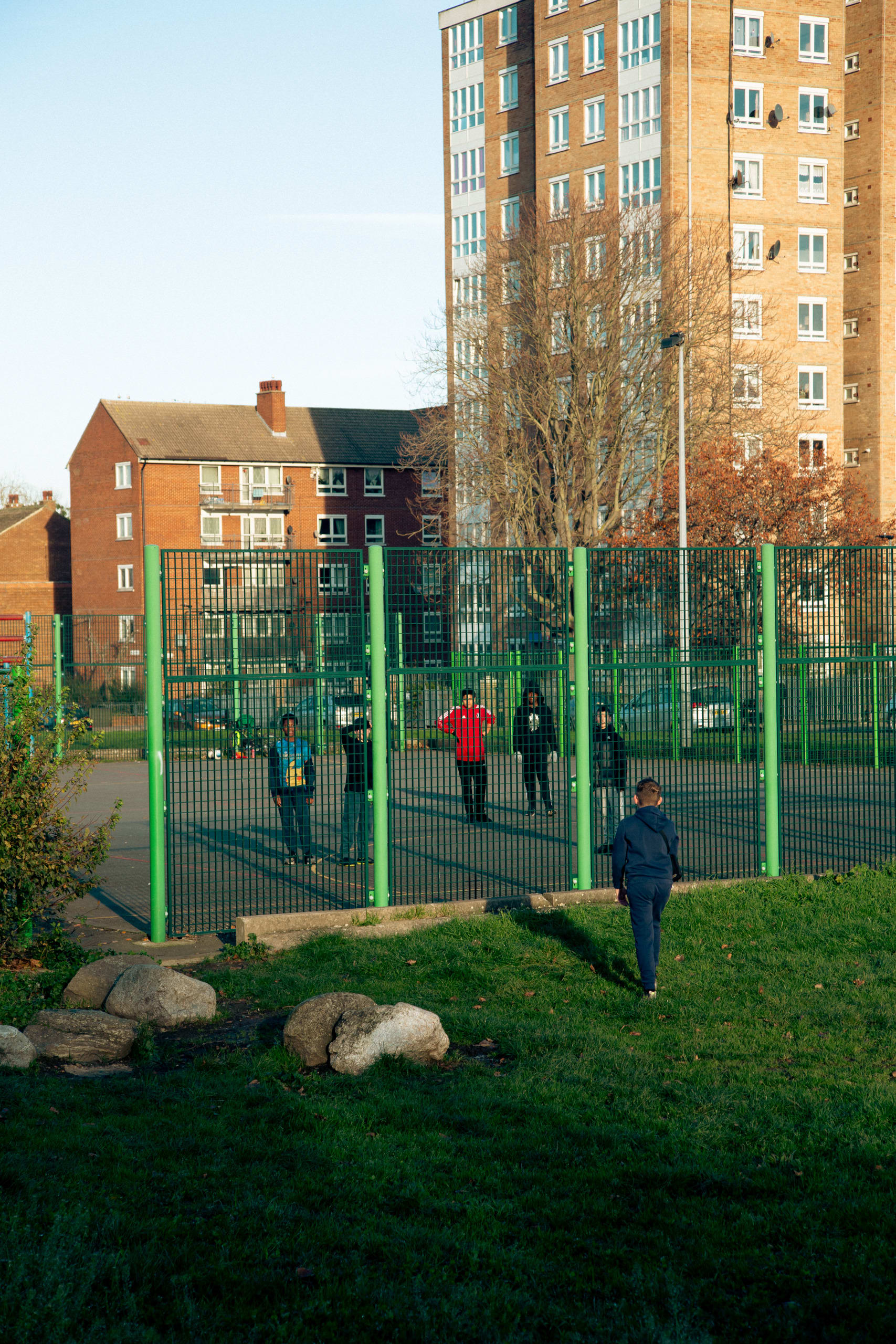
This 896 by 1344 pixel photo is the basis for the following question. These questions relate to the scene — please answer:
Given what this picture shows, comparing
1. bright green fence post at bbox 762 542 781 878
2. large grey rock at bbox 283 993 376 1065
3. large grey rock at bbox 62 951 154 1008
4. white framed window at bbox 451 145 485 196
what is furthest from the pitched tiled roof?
large grey rock at bbox 283 993 376 1065

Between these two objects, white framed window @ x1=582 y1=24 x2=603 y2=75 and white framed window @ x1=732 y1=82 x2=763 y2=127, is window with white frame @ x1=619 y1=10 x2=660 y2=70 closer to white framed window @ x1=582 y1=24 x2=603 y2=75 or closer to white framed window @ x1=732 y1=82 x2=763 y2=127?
white framed window @ x1=582 y1=24 x2=603 y2=75

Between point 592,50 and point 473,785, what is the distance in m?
45.2

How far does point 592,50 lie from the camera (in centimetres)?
4950

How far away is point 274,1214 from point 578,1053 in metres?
2.49

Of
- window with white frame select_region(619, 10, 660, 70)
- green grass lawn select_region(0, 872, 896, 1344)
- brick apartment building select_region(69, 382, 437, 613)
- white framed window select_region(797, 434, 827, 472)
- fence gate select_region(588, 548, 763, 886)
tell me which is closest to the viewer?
green grass lawn select_region(0, 872, 896, 1344)

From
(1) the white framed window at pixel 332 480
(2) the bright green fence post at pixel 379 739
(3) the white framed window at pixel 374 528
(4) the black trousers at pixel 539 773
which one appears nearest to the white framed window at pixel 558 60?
(1) the white framed window at pixel 332 480

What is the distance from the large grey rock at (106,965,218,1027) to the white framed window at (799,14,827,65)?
5074 cm

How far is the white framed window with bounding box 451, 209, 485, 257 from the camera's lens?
53.7 m

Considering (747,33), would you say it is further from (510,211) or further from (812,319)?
(510,211)

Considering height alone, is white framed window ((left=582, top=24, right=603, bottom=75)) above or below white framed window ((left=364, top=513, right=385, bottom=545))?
above

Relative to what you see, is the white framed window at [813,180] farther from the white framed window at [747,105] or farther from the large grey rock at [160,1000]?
the large grey rock at [160,1000]

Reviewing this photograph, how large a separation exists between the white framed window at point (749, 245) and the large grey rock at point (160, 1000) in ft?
147

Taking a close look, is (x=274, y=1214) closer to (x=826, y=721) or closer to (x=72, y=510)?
(x=826, y=721)

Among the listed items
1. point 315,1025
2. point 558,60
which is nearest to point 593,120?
point 558,60
